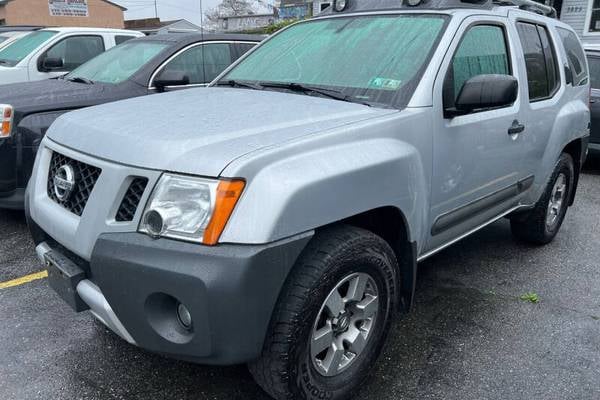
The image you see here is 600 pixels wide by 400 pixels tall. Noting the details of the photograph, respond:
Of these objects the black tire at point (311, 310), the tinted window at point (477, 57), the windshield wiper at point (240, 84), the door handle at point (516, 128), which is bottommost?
the black tire at point (311, 310)

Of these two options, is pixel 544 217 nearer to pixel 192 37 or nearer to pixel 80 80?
pixel 192 37

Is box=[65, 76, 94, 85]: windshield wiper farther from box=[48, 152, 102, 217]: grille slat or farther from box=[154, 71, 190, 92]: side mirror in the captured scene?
box=[48, 152, 102, 217]: grille slat

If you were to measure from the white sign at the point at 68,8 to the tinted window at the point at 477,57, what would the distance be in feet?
124

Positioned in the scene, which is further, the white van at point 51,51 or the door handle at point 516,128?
the white van at point 51,51

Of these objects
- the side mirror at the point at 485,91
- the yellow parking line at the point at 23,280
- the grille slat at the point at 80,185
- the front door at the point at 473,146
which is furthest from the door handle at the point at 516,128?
the yellow parking line at the point at 23,280

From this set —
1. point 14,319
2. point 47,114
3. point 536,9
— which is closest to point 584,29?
point 536,9

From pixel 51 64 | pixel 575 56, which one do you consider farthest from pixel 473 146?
pixel 51 64

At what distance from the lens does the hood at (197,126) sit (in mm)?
2016

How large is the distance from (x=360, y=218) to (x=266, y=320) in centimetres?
75

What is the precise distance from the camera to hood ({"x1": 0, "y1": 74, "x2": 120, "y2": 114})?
435cm

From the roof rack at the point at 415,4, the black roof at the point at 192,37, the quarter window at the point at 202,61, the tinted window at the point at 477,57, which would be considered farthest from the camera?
the black roof at the point at 192,37

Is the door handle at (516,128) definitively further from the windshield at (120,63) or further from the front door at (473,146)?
the windshield at (120,63)

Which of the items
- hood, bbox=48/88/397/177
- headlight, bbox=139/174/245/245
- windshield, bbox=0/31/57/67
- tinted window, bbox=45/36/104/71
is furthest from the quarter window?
headlight, bbox=139/174/245/245

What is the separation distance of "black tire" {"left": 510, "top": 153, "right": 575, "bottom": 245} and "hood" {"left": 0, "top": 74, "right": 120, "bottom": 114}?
3.68 meters
